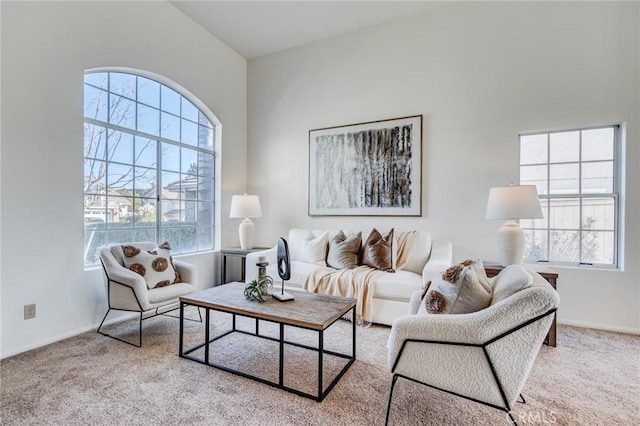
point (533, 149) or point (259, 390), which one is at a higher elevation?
point (533, 149)

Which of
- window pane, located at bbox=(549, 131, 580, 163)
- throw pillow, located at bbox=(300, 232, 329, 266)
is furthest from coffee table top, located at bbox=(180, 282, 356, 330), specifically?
window pane, located at bbox=(549, 131, 580, 163)

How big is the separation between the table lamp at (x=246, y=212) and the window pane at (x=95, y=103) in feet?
5.43

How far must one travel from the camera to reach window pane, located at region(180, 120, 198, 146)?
3840 mm

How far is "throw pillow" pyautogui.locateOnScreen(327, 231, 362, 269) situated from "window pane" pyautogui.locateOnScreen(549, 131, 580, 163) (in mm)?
2184

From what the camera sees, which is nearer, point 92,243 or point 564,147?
point 92,243

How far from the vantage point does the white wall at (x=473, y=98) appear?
2.80 m

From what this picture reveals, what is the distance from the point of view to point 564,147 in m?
3.07

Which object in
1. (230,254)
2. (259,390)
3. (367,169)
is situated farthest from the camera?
(230,254)

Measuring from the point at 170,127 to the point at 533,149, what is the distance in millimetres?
4126

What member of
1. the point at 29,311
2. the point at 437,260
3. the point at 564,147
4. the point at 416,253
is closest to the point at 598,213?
the point at 564,147

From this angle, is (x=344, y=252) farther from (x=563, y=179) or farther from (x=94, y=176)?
(x=94, y=176)

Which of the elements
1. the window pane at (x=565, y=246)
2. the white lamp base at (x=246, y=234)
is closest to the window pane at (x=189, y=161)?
the white lamp base at (x=246, y=234)

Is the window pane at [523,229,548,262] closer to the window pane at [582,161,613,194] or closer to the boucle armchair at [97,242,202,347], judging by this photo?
the window pane at [582,161,613,194]

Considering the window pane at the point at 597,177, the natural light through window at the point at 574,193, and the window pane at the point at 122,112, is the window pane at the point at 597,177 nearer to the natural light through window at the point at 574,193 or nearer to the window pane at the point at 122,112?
the natural light through window at the point at 574,193
